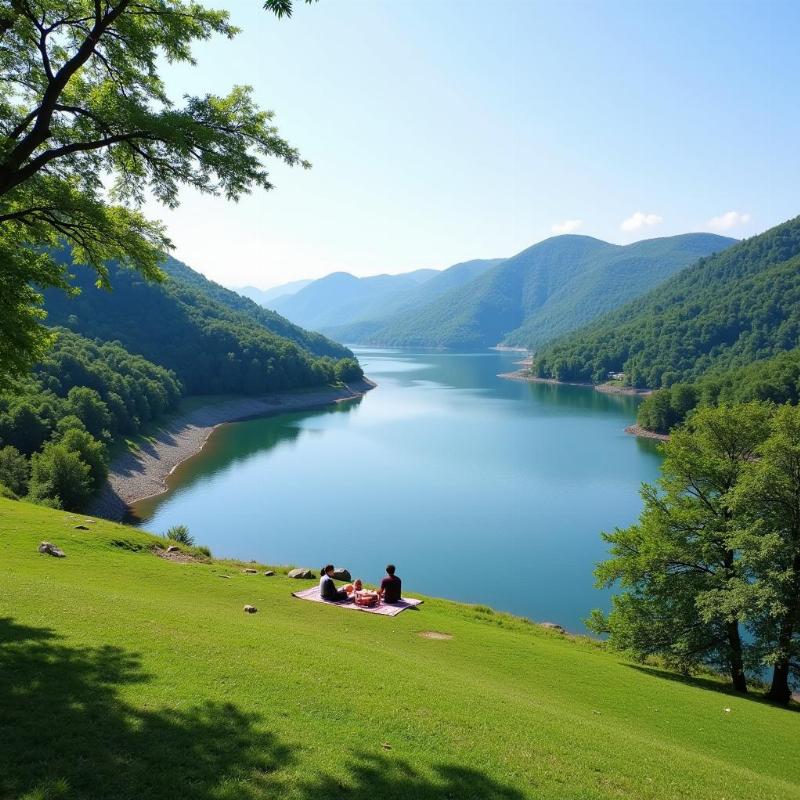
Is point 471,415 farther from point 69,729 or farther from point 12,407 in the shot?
point 69,729

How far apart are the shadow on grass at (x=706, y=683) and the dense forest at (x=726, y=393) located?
231ft

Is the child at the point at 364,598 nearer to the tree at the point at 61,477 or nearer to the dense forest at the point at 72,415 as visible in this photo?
the dense forest at the point at 72,415

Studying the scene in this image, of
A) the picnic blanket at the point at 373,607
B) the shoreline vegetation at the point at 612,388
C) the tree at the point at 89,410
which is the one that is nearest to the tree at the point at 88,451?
the tree at the point at 89,410

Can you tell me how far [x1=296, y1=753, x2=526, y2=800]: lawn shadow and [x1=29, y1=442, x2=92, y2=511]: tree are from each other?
127 ft

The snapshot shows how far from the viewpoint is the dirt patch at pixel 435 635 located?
15.2 metres

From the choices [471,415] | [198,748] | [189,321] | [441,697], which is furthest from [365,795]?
[189,321]

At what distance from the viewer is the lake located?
36312 millimetres

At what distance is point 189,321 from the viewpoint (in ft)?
406

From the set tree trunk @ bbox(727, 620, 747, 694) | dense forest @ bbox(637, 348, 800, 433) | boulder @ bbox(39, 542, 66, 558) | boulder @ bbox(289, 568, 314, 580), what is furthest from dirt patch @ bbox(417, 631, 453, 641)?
dense forest @ bbox(637, 348, 800, 433)

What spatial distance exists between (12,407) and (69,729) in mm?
49398

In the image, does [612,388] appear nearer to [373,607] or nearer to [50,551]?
[373,607]

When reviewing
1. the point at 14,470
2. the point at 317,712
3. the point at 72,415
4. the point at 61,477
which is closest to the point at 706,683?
the point at 317,712

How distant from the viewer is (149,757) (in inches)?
244

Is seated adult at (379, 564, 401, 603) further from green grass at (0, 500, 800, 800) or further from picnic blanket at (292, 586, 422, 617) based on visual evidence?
green grass at (0, 500, 800, 800)
